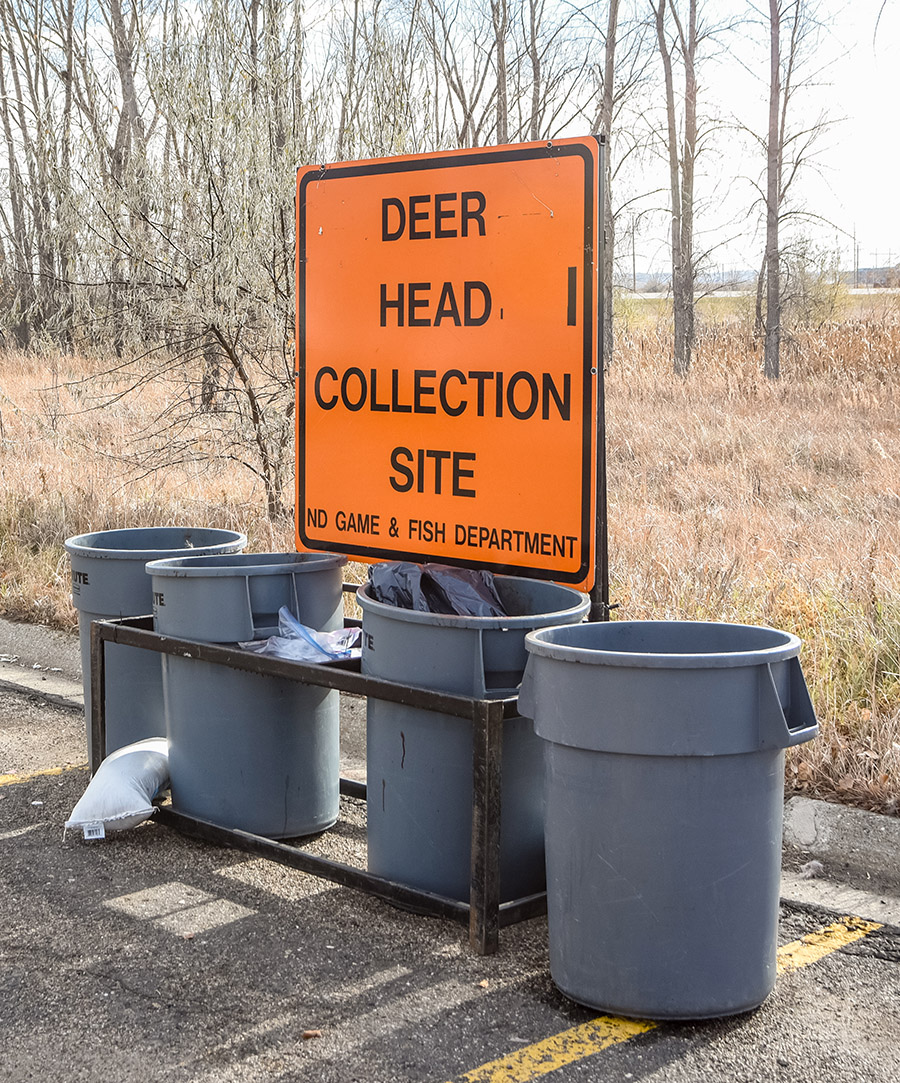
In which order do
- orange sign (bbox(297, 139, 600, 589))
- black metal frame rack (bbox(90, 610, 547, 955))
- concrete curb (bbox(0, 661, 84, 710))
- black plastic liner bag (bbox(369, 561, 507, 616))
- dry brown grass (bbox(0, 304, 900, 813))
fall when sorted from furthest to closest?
concrete curb (bbox(0, 661, 84, 710)), dry brown grass (bbox(0, 304, 900, 813)), black plastic liner bag (bbox(369, 561, 507, 616)), orange sign (bbox(297, 139, 600, 589)), black metal frame rack (bbox(90, 610, 547, 955))

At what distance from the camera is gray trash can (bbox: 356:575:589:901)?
11.7 feet

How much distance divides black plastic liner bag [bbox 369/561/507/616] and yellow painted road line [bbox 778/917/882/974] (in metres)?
1.44

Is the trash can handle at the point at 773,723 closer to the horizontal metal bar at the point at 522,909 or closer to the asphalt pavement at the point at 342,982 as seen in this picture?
the asphalt pavement at the point at 342,982

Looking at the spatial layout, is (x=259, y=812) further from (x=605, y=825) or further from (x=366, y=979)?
(x=605, y=825)

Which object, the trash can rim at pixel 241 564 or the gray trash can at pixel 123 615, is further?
the gray trash can at pixel 123 615

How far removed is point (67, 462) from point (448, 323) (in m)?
8.45

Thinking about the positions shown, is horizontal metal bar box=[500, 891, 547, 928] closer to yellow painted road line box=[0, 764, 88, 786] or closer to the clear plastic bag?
the clear plastic bag

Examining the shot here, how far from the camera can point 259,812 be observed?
432cm

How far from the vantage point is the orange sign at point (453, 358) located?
3.95m

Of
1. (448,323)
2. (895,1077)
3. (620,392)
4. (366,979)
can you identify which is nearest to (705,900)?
(895,1077)

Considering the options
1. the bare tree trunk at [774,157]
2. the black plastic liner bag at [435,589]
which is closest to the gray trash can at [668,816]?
the black plastic liner bag at [435,589]

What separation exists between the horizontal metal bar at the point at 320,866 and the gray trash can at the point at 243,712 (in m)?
0.07

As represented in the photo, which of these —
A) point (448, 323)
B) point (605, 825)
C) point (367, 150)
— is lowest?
point (605, 825)

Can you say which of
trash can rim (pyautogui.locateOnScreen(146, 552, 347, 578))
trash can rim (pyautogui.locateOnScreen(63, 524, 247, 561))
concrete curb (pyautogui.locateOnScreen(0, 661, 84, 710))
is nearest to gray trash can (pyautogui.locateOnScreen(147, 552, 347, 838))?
trash can rim (pyautogui.locateOnScreen(146, 552, 347, 578))
